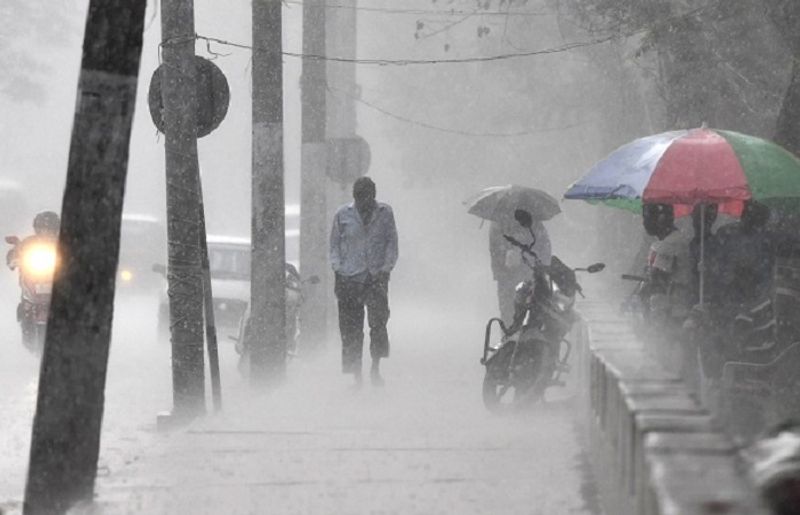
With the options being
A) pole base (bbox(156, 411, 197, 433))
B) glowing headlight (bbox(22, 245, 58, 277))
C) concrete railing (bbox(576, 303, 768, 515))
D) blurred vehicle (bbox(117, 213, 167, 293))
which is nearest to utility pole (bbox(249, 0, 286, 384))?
pole base (bbox(156, 411, 197, 433))

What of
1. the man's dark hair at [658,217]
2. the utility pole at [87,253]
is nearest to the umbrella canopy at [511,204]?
the man's dark hair at [658,217]

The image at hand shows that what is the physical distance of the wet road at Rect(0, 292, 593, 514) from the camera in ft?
30.6

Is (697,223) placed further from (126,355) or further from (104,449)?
(126,355)

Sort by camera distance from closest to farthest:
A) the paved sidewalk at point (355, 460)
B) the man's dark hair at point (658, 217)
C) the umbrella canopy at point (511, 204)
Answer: the paved sidewalk at point (355, 460), the man's dark hair at point (658, 217), the umbrella canopy at point (511, 204)

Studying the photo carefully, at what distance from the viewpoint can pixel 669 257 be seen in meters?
14.6

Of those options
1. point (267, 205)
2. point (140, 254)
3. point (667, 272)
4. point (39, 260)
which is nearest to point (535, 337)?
point (667, 272)

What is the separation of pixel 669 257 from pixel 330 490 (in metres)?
5.65

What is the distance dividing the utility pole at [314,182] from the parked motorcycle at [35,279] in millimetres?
3322

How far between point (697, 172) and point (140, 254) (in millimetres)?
24797

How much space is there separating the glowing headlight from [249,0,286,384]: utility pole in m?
3.77

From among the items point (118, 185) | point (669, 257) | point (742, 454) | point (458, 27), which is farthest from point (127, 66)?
point (458, 27)

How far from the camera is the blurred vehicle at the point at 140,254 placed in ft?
118

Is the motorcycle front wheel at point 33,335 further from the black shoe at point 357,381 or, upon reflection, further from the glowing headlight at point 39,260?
the black shoe at point 357,381

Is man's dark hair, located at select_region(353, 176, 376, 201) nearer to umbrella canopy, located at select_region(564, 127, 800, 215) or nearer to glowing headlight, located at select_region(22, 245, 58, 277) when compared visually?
umbrella canopy, located at select_region(564, 127, 800, 215)
